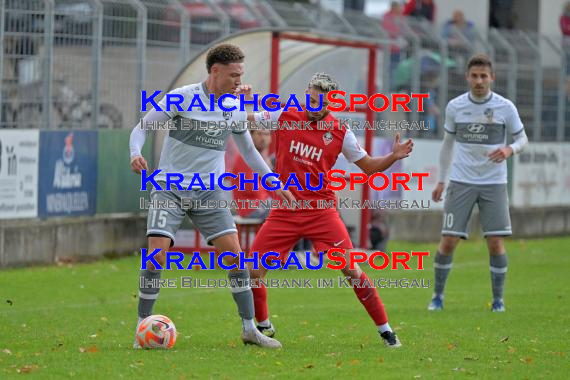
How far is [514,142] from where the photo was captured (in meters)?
13.0

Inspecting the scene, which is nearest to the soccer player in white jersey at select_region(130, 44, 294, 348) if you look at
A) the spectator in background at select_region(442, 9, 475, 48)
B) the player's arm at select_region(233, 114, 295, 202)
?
the player's arm at select_region(233, 114, 295, 202)

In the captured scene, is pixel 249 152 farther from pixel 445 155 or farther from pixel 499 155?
pixel 445 155

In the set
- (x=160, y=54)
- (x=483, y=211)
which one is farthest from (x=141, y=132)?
(x=160, y=54)

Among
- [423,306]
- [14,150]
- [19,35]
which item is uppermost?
[19,35]

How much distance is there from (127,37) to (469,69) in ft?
22.0

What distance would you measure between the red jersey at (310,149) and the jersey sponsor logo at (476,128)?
3095 millimetres

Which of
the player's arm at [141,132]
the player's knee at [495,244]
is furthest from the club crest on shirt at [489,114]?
the player's arm at [141,132]

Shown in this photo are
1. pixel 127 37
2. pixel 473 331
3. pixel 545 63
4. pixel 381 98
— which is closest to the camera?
pixel 473 331

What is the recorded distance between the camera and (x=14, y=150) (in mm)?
16484

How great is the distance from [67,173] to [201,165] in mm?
7968

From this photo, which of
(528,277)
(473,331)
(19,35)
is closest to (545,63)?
(528,277)

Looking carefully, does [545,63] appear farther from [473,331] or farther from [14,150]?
[473,331]

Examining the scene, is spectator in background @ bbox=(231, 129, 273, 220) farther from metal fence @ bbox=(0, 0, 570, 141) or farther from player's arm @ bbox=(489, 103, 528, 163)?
player's arm @ bbox=(489, 103, 528, 163)

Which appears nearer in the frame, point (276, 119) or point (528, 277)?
point (276, 119)
